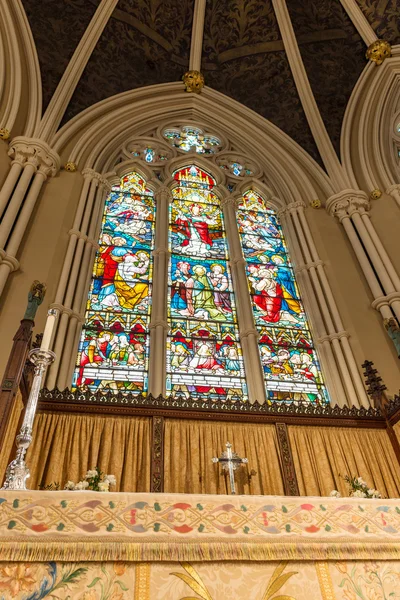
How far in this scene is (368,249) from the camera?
8.97 m

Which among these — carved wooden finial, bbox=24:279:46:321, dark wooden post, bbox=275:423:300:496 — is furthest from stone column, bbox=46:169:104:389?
dark wooden post, bbox=275:423:300:496

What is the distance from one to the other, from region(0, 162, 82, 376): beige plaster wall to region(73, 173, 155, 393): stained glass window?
2.21ft

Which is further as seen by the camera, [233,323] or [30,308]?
[233,323]

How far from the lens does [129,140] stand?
35.8 feet

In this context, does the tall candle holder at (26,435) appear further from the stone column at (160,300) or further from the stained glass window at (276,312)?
the stained glass window at (276,312)

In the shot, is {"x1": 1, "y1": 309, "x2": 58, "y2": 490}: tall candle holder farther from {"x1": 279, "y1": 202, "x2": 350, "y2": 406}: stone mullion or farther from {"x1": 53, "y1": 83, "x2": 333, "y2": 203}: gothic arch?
{"x1": 53, "y1": 83, "x2": 333, "y2": 203}: gothic arch

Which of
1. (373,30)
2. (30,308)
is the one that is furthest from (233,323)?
(373,30)

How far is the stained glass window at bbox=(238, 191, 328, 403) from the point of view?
7.21 m

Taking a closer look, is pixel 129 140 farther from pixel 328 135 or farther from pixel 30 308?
pixel 30 308

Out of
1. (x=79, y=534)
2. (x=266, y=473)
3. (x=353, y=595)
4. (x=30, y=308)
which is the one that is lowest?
(x=353, y=595)

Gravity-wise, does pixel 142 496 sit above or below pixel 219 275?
below

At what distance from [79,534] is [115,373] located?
16.1ft

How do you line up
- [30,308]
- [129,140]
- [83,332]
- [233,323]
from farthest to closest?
1. [129,140]
2. [233,323]
3. [83,332]
4. [30,308]

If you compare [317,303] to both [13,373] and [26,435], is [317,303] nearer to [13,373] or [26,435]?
[13,373]
